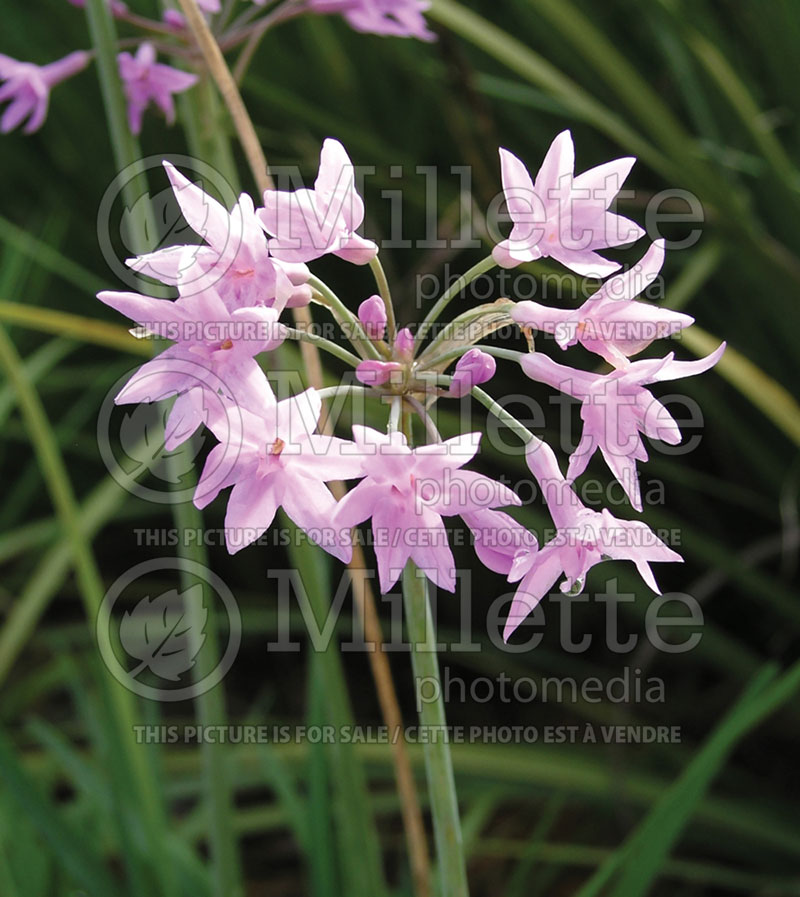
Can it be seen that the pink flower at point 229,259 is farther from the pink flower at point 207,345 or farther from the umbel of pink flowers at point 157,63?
the umbel of pink flowers at point 157,63

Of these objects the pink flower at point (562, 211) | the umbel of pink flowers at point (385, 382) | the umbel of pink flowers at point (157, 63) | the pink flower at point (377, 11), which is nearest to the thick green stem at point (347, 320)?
the umbel of pink flowers at point (385, 382)

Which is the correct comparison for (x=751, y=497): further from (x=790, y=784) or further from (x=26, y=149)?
(x=26, y=149)

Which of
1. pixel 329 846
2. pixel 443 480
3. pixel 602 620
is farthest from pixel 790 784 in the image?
pixel 443 480

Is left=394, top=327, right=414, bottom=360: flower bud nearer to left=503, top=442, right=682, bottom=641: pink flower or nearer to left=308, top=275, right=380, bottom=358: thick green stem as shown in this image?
left=308, top=275, right=380, bottom=358: thick green stem

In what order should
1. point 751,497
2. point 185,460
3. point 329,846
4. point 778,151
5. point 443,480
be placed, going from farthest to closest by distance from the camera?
point 751,497 < point 778,151 < point 329,846 < point 185,460 < point 443,480

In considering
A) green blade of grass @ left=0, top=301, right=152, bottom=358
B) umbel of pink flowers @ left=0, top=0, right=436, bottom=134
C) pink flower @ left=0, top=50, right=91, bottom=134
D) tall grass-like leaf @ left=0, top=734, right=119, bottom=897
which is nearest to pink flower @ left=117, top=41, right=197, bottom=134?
umbel of pink flowers @ left=0, top=0, right=436, bottom=134
